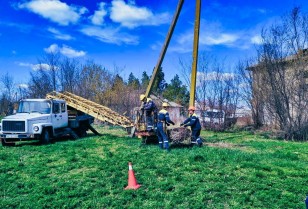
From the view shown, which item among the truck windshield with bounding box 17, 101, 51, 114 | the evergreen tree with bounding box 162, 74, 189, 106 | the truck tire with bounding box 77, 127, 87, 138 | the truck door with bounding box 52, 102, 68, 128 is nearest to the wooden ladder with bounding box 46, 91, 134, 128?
the truck tire with bounding box 77, 127, 87, 138

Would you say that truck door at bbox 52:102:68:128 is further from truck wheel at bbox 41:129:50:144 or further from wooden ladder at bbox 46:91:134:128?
wooden ladder at bbox 46:91:134:128

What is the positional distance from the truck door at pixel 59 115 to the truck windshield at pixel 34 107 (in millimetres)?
419

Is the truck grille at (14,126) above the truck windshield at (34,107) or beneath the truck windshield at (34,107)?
beneath

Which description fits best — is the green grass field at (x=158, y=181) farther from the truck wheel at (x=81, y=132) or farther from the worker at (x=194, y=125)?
the truck wheel at (x=81, y=132)

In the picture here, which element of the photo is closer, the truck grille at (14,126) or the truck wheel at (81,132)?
the truck grille at (14,126)

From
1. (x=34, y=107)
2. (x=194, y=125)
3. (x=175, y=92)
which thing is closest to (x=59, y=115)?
(x=34, y=107)

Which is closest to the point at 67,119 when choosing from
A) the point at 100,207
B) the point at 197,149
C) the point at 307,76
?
the point at 197,149

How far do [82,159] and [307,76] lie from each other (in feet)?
49.8

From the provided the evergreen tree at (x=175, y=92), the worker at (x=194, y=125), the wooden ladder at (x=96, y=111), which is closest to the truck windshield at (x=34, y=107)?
the wooden ladder at (x=96, y=111)

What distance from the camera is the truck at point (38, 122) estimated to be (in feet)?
46.0

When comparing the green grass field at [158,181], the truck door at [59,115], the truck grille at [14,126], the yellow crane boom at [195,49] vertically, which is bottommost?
the green grass field at [158,181]

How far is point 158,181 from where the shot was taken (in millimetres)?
7316

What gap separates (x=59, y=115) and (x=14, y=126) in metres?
2.78

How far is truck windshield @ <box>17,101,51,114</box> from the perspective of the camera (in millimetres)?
15367
